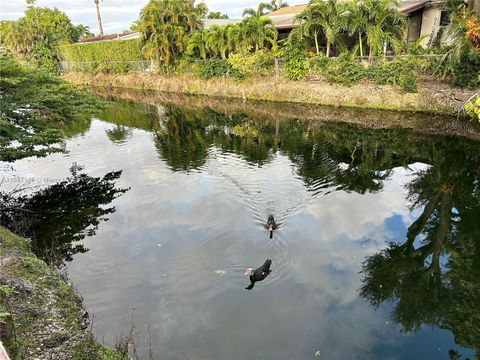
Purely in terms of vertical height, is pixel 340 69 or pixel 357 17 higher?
pixel 357 17

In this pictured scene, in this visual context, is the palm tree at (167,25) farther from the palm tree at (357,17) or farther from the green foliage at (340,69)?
the palm tree at (357,17)

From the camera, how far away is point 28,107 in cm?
1190

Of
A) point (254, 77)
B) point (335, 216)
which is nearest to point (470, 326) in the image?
point (335, 216)

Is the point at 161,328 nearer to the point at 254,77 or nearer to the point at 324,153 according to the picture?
the point at 324,153

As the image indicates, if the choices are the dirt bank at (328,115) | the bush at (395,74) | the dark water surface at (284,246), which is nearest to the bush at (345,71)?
the bush at (395,74)

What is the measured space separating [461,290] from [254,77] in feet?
84.8

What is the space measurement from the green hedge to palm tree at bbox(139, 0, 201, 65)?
509 centimetres

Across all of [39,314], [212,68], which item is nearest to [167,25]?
[212,68]

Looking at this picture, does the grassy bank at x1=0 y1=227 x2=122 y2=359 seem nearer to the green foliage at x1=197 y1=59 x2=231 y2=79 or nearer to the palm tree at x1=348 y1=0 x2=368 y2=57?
the palm tree at x1=348 y1=0 x2=368 y2=57

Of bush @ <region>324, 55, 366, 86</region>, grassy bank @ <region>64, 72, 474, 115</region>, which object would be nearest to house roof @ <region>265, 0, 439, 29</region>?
bush @ <region>324, 55, 366, 86</region>

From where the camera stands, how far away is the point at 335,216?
11539 mm

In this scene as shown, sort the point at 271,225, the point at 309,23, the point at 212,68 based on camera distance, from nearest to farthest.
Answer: the point at 271,225 < the point at 309,23 < the point at 212,68

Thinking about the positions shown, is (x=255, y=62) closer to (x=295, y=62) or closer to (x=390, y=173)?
(x=295, y=62)

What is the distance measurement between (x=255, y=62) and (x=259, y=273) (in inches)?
973
